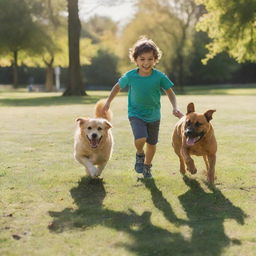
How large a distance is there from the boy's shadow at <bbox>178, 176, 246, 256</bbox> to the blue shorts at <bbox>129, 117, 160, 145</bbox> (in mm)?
821

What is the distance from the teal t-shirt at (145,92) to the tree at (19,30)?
1503 inches

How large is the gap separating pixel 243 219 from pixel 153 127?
7.73 ft

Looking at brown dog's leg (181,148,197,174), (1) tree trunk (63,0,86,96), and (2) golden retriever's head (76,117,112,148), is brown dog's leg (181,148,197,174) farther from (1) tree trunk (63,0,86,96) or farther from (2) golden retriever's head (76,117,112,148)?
(1) tree trunk (63,0,86,96)

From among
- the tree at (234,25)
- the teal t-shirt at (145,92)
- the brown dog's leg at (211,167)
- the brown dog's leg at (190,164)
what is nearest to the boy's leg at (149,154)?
the teal t-shirt at (145,92)

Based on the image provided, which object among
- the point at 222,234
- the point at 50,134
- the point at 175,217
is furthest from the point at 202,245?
the point at 50,134

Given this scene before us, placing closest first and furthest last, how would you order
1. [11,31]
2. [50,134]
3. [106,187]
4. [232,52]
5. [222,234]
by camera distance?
[222,234], [106,187], [50,134], [232,52], [11,31]

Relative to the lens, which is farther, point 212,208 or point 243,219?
point 212,208

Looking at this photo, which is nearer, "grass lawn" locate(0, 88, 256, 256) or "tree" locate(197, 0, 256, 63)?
"grass lawn" locate(0, 88, 256, 256)

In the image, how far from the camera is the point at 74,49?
108 feet

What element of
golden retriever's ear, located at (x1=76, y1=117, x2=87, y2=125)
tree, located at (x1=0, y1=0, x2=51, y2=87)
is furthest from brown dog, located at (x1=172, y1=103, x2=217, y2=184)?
tree, located at (x1=0, y1=0, x2=51, y2=87)

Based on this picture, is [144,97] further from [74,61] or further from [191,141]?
[74,61]

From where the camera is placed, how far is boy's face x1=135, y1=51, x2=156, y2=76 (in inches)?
259

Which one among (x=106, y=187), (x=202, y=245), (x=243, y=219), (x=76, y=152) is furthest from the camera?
(x=76, y=152)

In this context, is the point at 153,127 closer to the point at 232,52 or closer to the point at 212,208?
the point at 212,208
